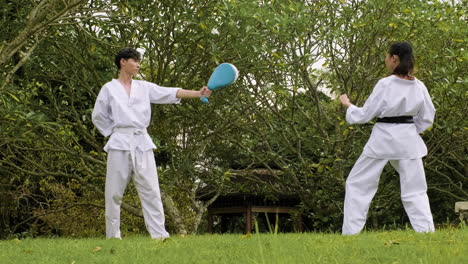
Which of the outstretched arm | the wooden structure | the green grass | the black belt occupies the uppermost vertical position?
the outstretched arm

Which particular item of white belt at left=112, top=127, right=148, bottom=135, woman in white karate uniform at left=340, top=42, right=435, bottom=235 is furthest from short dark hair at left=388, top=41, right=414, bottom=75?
white belt at left=112, top=127, right=148, bottom=135

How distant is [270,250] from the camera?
17.0 feet

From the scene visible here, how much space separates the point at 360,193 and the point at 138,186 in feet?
7.02

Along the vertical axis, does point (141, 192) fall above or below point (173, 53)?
below

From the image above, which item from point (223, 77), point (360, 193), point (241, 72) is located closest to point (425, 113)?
point (360, 193)

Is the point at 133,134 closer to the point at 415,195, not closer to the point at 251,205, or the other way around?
the point at 415,195

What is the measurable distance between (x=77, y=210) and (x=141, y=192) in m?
10.2

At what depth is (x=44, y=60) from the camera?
11.3 meters

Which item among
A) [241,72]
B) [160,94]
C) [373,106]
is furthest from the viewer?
[241,72]

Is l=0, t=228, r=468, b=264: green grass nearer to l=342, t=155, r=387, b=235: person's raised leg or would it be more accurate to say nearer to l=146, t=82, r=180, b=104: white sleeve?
l=342, t=155, r=387, b=235: person's raised leg

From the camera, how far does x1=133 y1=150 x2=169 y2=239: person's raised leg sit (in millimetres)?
7352

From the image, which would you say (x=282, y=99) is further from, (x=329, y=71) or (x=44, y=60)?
(x=44, y=60)

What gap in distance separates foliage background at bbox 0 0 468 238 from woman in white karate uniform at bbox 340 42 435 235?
2.83m

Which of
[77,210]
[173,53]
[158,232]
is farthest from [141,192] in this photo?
[77,210]
